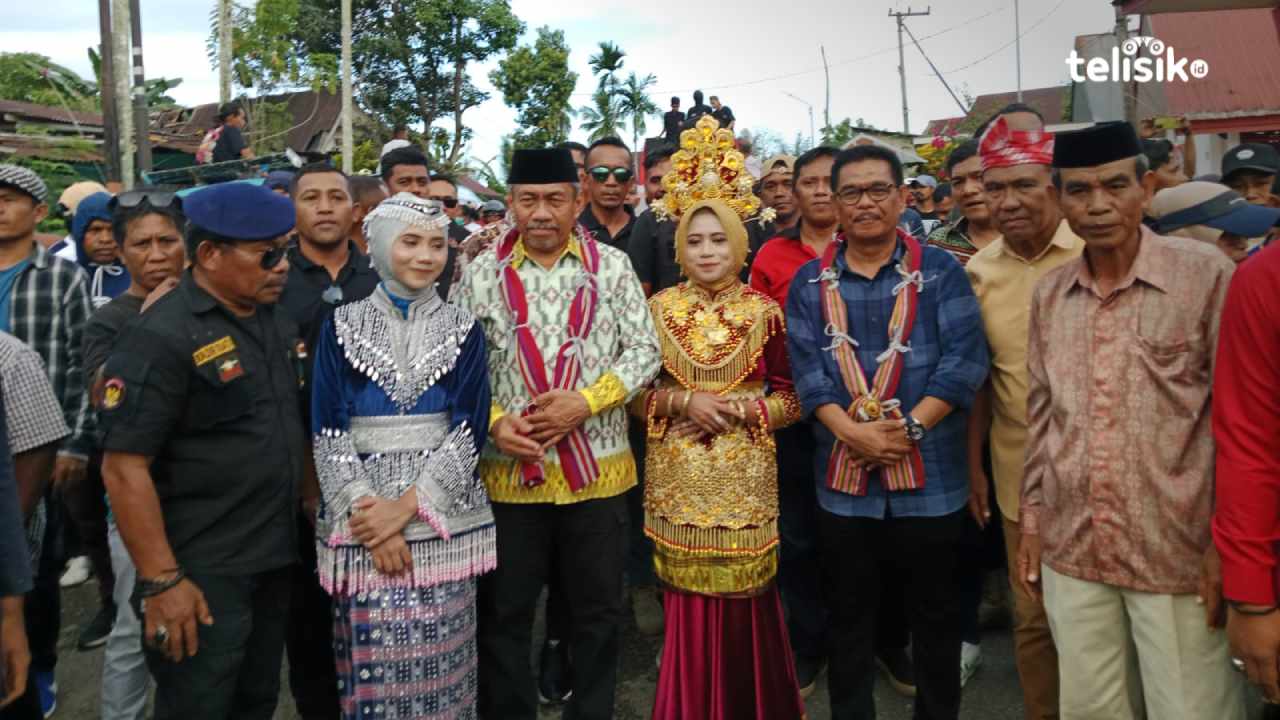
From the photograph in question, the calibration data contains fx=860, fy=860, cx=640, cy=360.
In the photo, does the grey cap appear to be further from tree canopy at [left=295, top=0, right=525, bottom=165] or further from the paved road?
tree canopy at [left=295, top=0, right=525, bottom=165]

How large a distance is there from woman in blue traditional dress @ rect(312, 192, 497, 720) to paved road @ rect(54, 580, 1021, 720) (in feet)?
3.73

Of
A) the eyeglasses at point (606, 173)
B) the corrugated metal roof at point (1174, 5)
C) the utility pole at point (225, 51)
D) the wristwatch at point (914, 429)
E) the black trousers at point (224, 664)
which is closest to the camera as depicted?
the black trousers at point (224, 664)

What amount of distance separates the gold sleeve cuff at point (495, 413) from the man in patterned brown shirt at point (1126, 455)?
1.85 m

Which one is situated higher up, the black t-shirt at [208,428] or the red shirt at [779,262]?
the red shirt at [779,262]

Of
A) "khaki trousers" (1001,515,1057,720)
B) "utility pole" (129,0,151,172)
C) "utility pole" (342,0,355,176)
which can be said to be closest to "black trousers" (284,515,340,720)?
"khaki trousers" (1001,515,1057,720)

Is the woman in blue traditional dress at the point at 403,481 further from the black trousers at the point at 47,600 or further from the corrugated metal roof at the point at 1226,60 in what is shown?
the corrugated metal roof at the point at 1226,60

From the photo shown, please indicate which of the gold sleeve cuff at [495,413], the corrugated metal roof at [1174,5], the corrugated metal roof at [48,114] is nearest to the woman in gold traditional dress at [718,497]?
the gold sleeve cuff at [495,413]

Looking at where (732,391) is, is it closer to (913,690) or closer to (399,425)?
(399,425)

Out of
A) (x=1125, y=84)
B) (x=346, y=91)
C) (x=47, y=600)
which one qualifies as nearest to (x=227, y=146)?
(x=346, y=91)

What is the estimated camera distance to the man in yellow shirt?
3.19 metres

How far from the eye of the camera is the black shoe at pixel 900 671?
383cm

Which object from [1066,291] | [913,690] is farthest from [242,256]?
[913,690]

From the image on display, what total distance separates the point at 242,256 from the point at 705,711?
7.71ft

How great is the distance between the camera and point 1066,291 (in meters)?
2.66
